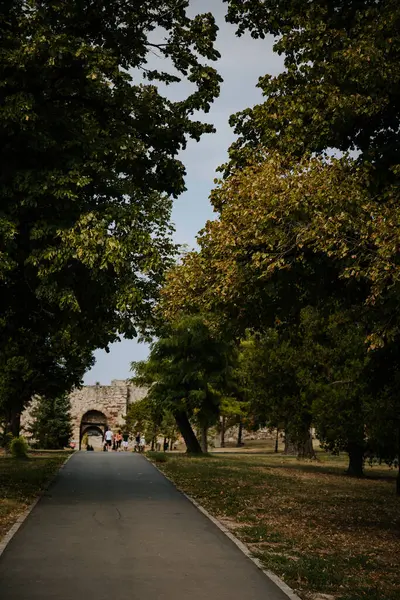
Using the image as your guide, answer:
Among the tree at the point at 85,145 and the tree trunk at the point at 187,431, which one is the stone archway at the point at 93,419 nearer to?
the tree trunk at the point at 187,431

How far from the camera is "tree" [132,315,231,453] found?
37.1 meters

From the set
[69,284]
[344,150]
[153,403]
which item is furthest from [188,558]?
[153,403]

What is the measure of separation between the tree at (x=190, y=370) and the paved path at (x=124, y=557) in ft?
69.5

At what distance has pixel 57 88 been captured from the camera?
1368 cm

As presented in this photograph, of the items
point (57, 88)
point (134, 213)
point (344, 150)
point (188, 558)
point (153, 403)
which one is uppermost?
point (57, 88)

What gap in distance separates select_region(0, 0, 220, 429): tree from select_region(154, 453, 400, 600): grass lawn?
191 inches

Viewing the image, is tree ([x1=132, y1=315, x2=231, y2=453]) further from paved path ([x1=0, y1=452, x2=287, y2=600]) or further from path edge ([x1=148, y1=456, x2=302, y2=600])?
paved path ([x1=0, y1=452, x2=287, y2=600])

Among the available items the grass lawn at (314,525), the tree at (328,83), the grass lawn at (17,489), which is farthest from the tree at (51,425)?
the tree at (328,83)

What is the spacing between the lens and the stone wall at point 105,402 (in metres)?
61.2

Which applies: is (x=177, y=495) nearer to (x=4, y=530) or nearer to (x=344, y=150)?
(x=4, y=530)

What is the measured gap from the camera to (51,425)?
52719 millimetres

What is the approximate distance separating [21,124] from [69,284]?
121 inches

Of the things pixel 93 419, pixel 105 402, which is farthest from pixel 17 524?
pixel 93 419

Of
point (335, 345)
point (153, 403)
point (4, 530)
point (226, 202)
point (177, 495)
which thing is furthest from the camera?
point (153, 403)
